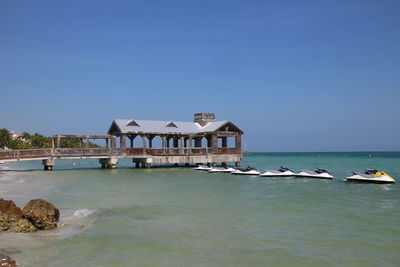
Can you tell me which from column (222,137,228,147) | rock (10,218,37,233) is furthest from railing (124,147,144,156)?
rock (10,218,37,233)

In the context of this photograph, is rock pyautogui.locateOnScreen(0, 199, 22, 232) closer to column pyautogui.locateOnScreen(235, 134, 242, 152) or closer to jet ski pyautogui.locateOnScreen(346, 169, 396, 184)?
jet ski pyautogui.locateOnScreen(346, 169, 396, 184)

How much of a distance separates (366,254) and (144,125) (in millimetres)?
35058

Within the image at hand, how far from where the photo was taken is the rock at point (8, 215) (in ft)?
37.8

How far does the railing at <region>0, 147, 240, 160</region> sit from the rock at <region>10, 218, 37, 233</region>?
25389 millimetres

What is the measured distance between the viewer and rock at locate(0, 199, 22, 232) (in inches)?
453

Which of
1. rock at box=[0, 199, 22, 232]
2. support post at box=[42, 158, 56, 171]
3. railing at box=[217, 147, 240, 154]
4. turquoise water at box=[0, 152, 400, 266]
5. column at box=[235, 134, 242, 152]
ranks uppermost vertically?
column at box=[235, 134, 242, 152]

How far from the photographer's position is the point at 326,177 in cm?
3038

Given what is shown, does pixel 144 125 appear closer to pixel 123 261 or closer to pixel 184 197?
pixel 184 197

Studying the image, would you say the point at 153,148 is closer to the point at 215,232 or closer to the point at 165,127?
the point at 165,127

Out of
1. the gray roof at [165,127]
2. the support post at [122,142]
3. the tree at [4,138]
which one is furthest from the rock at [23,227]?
the tree at [4,138]

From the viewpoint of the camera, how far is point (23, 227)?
1145 centimetres

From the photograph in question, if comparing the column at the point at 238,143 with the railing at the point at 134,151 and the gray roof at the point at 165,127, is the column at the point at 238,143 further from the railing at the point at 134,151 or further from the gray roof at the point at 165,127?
the railing at the point at 134,151

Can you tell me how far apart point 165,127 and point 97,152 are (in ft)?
27.8

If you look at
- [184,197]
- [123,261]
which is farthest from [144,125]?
[123,261]
